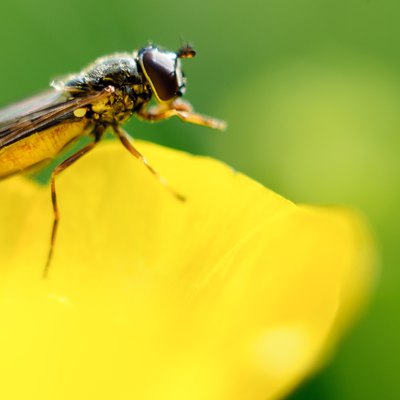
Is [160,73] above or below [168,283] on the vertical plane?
above

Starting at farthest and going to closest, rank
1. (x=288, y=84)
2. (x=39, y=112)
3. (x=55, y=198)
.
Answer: (x=288, y=84)
(x=39, y=112)
(x=55, y=198)

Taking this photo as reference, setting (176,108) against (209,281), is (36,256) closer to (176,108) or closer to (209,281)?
(209,281)

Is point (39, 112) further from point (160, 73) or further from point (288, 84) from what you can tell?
point (288, 84)

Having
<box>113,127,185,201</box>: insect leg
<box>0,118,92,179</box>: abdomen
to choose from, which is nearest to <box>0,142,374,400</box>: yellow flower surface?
<box>113,127,185,201</box>: insect leg

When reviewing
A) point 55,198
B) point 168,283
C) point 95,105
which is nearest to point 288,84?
point 95,105

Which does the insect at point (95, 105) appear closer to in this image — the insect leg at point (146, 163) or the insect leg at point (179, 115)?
the insect leg at point (179, 115)

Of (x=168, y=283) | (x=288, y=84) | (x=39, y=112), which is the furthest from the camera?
(x=288, y=84)

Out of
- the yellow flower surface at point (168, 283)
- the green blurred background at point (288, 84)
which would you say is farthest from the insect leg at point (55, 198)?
the green blurred background at point (288, 84)

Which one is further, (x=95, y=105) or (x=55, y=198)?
(x=95, y=105)
